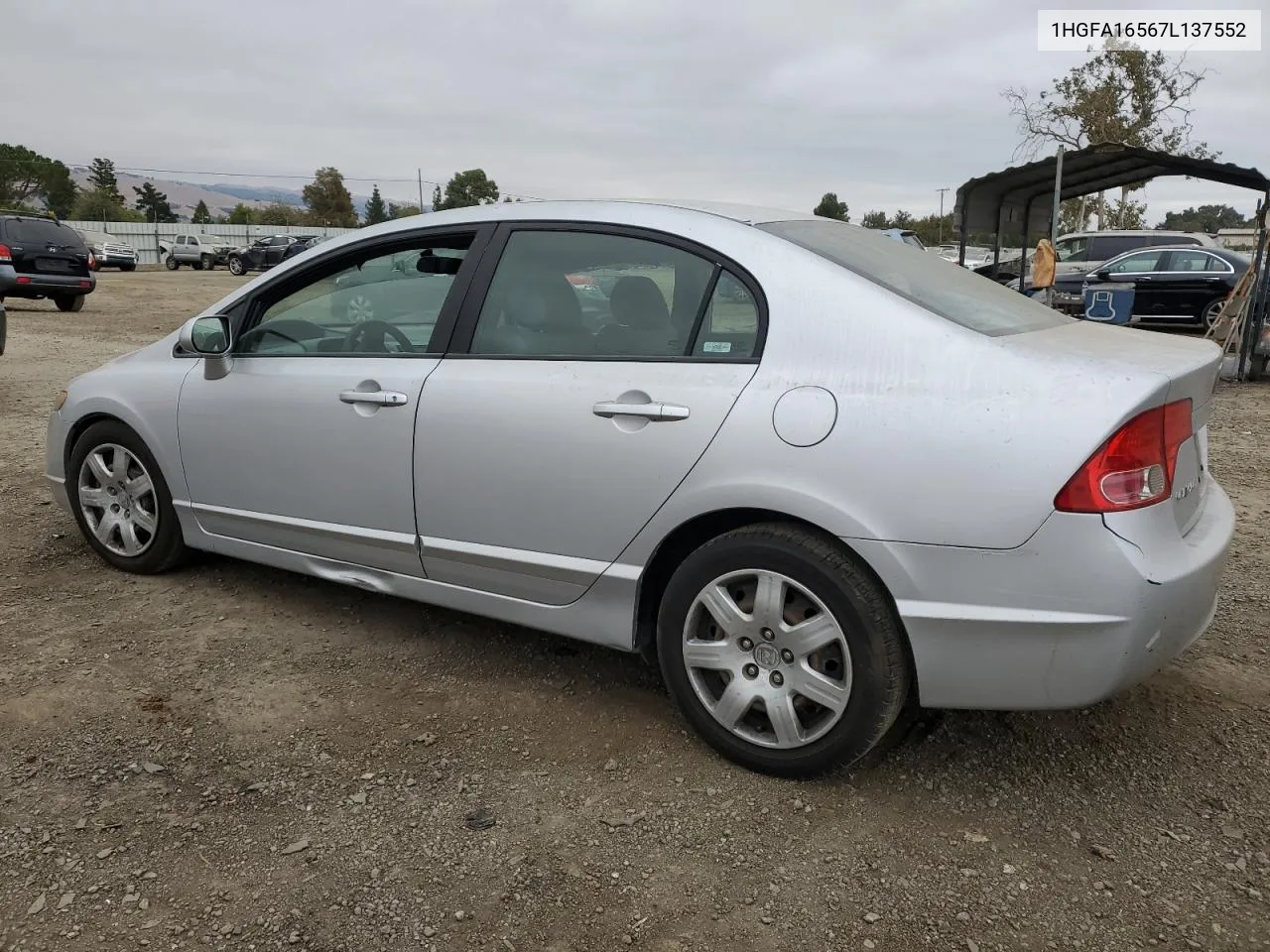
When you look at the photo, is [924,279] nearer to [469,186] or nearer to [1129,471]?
[1129,471]

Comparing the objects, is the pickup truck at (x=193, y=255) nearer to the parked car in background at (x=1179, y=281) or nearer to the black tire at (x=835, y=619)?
the parked car in background at (x=1179, y=281)

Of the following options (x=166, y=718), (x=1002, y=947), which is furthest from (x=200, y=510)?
(x=1002, y=947)

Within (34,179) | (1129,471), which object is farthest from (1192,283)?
(34,179)

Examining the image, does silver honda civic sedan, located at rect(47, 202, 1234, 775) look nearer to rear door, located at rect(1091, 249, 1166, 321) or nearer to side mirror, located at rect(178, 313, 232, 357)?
side mirror, located at rect(178, 313, 232, 357)

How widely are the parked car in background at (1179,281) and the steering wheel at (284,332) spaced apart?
47.3ft

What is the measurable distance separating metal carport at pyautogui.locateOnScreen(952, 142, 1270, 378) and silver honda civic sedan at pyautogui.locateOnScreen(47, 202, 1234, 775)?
9.21m

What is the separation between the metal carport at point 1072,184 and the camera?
34.4 feet

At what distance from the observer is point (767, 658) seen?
2.57m

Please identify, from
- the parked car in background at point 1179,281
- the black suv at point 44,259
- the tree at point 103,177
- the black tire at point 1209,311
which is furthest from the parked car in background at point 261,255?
the tree at point 103,177

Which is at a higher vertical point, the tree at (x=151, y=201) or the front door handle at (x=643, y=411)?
the tree at (x=151, y=201)

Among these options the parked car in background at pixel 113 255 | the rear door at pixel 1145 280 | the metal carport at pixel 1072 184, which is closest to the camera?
the metal carport at pixel 1072 184

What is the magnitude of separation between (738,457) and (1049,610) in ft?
2.68

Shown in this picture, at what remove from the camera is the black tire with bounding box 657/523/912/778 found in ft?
7.87

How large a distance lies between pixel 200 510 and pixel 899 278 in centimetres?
274
